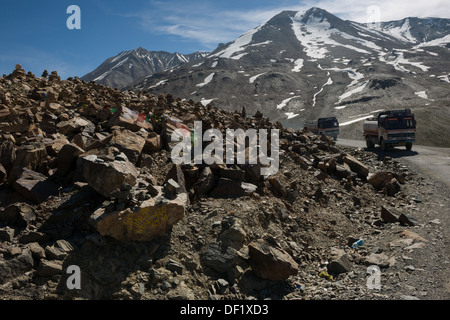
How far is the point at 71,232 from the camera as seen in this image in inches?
248

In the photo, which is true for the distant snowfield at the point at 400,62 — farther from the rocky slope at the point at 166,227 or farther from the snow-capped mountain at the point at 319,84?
the rocky slope at the point at 166,227

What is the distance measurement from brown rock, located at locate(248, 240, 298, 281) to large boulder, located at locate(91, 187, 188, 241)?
1.86m

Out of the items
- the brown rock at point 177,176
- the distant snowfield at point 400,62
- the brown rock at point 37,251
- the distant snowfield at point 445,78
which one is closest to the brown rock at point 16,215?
the brown rock at point 37,251

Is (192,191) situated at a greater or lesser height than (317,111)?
lesser

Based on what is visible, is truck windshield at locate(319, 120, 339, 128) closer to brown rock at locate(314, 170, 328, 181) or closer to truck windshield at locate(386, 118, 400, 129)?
truck windshield at locate(386, 118, 400, 129)

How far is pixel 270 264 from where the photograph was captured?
6.43m

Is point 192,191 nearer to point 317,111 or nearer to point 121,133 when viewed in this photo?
point 121,133

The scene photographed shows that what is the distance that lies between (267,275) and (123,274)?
293cm

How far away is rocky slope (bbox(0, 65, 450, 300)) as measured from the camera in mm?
5754

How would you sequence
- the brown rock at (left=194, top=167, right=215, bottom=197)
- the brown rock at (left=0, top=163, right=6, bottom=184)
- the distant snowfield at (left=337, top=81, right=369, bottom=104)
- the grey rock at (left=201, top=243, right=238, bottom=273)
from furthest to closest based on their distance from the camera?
the distant snowfield at (left=337, top=81, right=369, bottom=104), the brown rock at (left=194, top=167, right=215, bottom=197), the brown rock at (left=0, top=163, right=6, bottom=184), the grey rock at (left=201, top=243, right=238, bottom=273)

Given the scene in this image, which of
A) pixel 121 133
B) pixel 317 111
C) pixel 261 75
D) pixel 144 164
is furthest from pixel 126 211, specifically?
pixel 261 75

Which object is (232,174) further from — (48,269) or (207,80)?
(207,80)

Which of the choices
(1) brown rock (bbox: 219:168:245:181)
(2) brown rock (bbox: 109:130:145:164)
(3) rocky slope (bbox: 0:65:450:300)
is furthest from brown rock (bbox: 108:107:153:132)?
(1) brown rock (bbox: 219:168:245:181)

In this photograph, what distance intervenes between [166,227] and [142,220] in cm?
60
